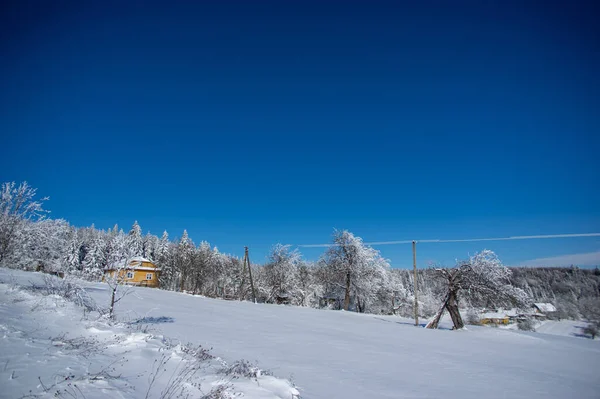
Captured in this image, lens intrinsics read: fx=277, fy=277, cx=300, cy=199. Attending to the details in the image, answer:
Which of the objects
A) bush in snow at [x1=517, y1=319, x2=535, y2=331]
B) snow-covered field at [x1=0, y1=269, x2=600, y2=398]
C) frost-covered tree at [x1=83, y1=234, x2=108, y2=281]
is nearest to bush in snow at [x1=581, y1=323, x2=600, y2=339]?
bush in snow at [x1=517, y1=319, x2=535, y2=331]

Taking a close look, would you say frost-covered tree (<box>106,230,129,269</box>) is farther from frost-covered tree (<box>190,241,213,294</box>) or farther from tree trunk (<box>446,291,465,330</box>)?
frost-covered tree (<box>190,241,213,294</box>)

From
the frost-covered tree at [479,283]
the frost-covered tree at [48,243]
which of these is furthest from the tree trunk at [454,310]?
the frost-covered tree at [48,243]

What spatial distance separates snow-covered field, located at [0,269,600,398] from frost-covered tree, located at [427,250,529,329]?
481 centimetres

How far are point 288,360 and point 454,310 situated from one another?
16270 millimetres

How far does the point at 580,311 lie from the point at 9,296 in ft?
318

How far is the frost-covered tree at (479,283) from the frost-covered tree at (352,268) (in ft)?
53.4

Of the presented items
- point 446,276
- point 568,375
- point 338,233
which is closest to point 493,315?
point 338,233

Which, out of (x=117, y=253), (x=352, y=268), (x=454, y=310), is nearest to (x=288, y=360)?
(x=117, y=253)

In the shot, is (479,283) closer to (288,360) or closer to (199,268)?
(288,360)

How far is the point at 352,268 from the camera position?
1449 inches

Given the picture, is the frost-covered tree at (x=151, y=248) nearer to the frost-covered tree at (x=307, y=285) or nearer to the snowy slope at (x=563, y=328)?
the frost-covered tree at (x=307, y=285)

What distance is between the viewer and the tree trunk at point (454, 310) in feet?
64.6

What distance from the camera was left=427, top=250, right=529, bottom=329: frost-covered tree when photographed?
62.7ft

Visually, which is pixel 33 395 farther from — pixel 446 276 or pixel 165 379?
pixel 446 276
